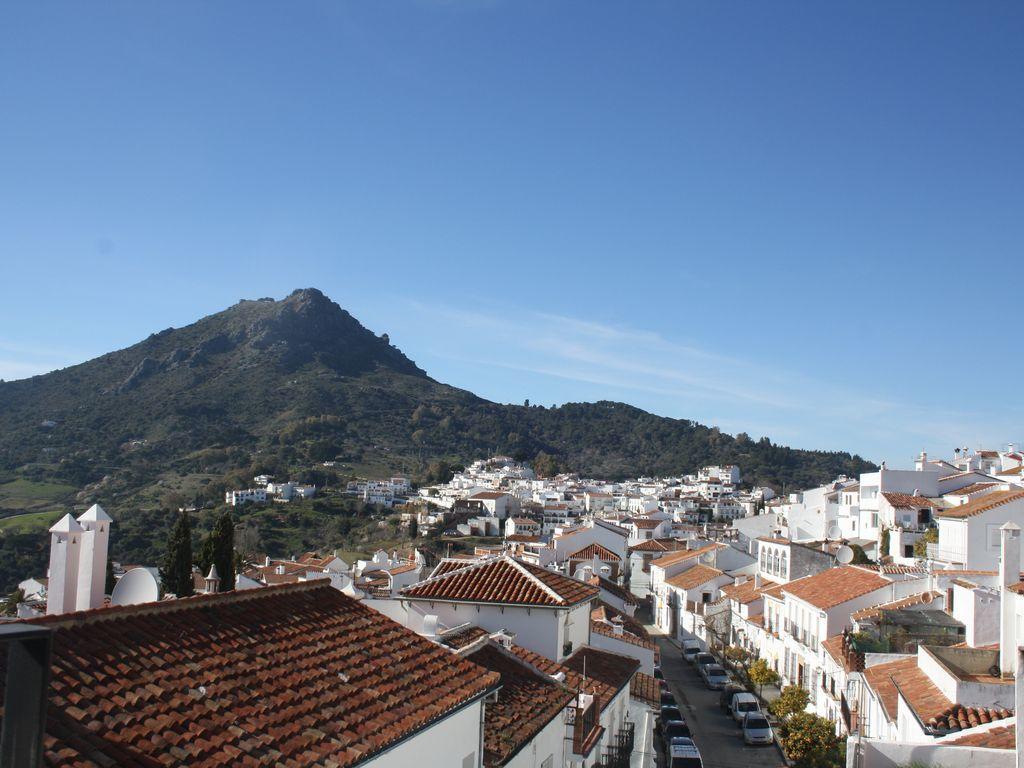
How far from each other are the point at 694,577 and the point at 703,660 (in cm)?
1111

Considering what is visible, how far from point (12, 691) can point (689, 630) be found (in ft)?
153

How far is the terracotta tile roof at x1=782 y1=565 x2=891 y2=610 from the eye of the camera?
28.2 m

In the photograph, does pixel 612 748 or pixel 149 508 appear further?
pixel 149 508

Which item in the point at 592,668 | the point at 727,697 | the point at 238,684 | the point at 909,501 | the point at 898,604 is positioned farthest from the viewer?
the point at 909,501

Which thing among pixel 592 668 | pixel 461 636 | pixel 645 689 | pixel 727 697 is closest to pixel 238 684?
pixel 461 636

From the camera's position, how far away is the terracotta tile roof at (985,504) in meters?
31.8

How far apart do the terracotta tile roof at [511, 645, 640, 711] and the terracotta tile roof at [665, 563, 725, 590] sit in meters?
→ 26.8

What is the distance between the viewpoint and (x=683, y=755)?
22516 millimetres

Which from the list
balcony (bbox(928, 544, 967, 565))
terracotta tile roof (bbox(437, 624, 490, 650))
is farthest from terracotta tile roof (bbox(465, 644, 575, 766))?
balcony (bbox(928, 544, 967, 565))

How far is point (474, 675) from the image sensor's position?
1016 centimetres

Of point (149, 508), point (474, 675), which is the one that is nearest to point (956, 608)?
point (474, 675)

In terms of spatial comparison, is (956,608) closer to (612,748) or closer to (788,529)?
(612,748)

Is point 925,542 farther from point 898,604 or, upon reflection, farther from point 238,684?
point 238,684

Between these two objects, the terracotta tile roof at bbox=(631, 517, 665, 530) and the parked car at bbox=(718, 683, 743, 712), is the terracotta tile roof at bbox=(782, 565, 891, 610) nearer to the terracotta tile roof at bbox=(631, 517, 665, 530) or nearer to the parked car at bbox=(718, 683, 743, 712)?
the parked car at bbox=(718, 683, 743, 712)
